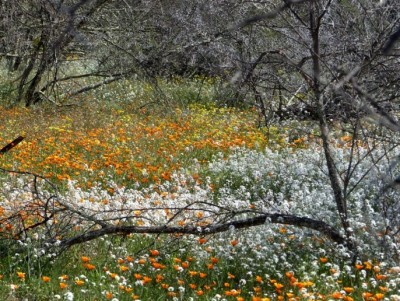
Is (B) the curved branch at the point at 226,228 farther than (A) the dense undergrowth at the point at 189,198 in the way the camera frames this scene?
Yes

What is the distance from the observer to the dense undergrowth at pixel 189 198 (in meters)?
3.96

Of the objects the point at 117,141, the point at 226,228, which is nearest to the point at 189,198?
the point at 226,228

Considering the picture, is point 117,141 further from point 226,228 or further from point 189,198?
point 226,228

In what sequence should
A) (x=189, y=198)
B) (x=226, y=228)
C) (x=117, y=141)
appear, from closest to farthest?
(x=226, y=228) < (x=189, y=198) < (x=117, y=141)

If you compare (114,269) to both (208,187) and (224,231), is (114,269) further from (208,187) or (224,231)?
(208,187)

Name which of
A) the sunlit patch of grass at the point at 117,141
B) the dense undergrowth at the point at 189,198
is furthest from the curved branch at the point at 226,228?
the sunlit patch of grass at the point at 117,141

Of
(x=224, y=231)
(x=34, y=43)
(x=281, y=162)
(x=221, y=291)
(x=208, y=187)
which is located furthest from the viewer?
(x=34, y=43)

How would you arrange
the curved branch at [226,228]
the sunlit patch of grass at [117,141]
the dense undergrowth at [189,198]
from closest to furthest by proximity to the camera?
1. the dense undergrowth at [189,198]
2. the curved branch at [226,228]
3. the sunlit patch of grass at [117,141]

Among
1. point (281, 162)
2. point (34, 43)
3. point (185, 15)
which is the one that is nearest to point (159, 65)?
point (185, 15)

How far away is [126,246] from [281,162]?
3178 millimetres

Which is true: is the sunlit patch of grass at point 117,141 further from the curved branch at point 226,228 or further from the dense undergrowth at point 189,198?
the curved branch at point 226,228

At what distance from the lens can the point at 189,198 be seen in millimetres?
6336

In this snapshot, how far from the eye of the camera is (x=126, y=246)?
4.94 metres

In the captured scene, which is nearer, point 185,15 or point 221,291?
point 221,291
